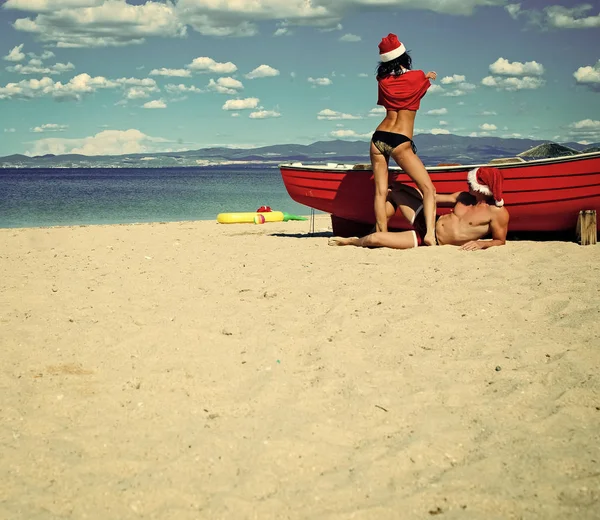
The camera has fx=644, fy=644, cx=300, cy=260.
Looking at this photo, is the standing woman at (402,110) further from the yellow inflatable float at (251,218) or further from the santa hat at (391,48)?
the yellow inflatable float at (251,218)

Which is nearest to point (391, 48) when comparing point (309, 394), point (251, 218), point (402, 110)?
point (402, 110)

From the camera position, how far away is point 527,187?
310 inches

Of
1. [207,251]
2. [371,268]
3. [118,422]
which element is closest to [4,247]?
[207,251]

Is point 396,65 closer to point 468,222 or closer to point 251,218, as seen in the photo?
point 468,222

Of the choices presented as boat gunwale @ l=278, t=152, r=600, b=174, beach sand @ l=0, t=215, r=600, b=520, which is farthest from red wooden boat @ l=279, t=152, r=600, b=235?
beach sand @ l=0, t=215, r=600, b=520

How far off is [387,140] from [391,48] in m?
1.07

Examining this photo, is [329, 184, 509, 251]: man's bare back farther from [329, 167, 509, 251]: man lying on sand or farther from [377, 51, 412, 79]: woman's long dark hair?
[377, 51, 412, 79]: woman's long dark hair

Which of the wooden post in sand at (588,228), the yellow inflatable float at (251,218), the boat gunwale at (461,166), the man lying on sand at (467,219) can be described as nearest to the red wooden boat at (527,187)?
the boat gunwale at (461,166)

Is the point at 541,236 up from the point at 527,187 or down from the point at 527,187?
down

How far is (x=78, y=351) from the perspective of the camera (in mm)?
4383

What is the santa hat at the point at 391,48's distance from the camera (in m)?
7.59

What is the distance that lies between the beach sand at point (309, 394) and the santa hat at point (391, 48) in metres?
2.69

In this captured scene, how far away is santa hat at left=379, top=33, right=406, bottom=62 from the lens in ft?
24.9

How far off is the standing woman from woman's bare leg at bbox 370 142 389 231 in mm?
96
